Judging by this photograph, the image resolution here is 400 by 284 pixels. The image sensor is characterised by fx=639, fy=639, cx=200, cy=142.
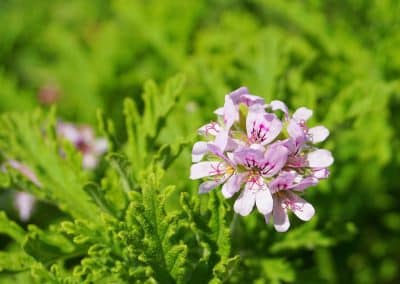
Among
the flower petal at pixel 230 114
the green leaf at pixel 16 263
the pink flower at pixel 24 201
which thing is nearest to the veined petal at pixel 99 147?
the pink flower at pixel 24 201

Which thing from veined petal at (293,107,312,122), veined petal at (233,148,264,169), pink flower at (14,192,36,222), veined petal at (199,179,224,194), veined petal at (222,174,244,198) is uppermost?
pink flower at (14,192,36,222)

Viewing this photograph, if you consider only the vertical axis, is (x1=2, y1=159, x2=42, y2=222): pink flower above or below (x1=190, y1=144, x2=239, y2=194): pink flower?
above

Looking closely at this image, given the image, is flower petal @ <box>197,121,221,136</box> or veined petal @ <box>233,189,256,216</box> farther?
flower petal @ <box>197,121,221,136</box>

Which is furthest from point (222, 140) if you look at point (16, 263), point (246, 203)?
point (16, 263)

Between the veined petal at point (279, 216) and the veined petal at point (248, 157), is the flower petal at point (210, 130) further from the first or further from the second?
the veined petal at point (279, 216)

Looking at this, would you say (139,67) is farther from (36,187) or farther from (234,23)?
(36,187)

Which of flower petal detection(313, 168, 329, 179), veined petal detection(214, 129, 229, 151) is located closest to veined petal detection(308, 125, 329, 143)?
flower petal detection(313, 168, 329, 179)

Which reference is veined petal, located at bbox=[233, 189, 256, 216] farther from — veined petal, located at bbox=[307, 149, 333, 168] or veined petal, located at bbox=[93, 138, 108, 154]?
veined petal, located at bbox=[93, 138, 108, 154]
